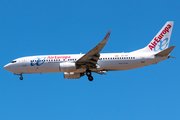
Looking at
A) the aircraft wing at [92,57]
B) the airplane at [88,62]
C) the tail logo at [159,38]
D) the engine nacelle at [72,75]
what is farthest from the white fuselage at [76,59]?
the tail logo at [159,38]

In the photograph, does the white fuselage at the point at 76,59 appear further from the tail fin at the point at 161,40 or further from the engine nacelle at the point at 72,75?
the tail fin at the point at 161,40

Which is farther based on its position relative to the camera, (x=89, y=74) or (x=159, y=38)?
(x=159, y=38)

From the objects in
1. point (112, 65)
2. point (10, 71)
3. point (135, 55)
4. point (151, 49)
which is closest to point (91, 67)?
point (112, 65)

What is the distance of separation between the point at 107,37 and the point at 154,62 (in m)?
7.29

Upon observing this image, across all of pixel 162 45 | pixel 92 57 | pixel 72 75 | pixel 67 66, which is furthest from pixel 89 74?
pixel 162 45

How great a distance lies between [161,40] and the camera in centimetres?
3497

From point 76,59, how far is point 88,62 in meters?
1.79

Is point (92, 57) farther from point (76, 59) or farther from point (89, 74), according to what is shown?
point (76, 59)

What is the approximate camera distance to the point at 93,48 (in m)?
30.1

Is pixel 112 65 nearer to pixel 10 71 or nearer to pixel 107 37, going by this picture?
pixel 107 37

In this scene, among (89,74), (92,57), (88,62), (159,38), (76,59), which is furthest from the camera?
(159,38)

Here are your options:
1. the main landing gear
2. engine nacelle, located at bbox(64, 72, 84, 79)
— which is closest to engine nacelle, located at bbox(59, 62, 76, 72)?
the main landing gear

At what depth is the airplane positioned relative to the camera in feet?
105

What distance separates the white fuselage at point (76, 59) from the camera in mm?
32688
